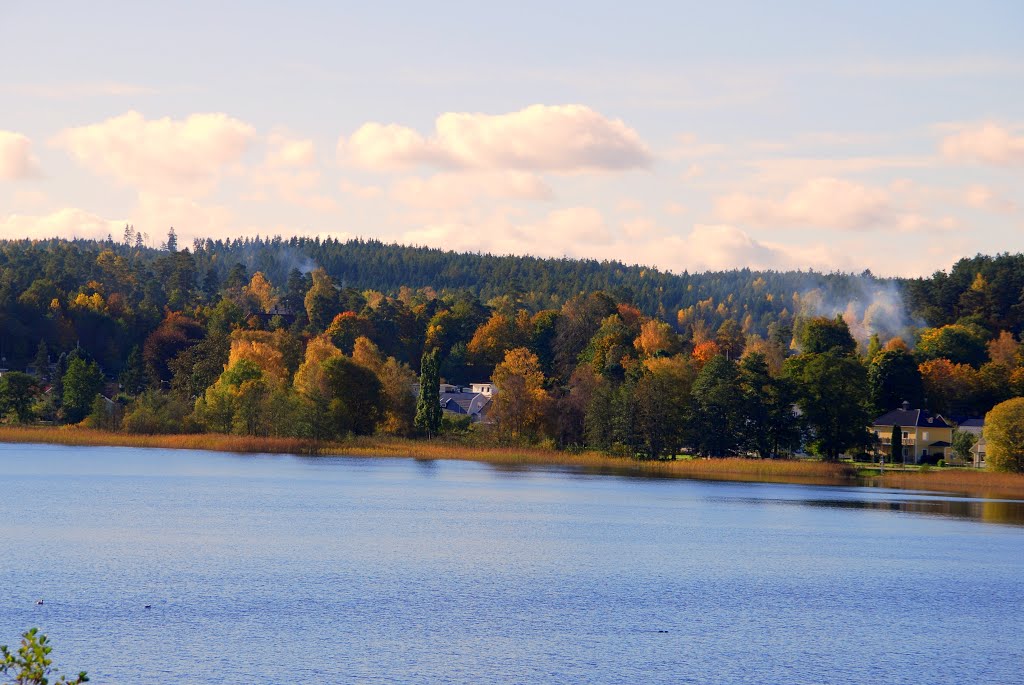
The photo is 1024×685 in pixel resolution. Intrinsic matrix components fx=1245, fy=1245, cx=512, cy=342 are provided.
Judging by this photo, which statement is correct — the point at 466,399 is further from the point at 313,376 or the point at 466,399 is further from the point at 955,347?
the point at 955,347

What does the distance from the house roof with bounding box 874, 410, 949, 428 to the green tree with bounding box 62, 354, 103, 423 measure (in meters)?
81.5

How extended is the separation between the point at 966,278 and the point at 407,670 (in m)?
158

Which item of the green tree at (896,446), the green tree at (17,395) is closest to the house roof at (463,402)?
the green tree at (17,395)

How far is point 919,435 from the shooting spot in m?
128

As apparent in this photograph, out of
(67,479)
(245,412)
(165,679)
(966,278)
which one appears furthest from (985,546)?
(966,278)

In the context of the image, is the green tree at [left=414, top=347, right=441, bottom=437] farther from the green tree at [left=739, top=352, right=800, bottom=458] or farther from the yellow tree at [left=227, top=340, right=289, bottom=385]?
the green tree at [left=739, top=352, right=800, bottom=458]

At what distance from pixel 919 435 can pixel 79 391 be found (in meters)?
85.8

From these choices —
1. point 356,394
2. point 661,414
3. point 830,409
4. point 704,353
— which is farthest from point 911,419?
point 356,394

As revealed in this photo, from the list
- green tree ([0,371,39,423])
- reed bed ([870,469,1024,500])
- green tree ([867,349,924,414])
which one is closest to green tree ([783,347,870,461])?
reed bed ([870,469,1024,500])

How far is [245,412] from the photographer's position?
11462 centimetres

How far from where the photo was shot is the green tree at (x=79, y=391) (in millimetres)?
125125

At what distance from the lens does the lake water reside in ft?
100

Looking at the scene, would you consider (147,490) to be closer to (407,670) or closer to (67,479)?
(67,479)

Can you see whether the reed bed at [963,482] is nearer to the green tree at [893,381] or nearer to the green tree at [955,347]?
the green tree at [893,381]
